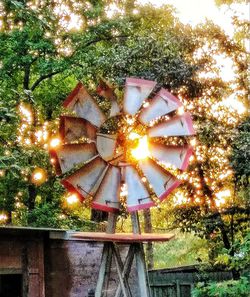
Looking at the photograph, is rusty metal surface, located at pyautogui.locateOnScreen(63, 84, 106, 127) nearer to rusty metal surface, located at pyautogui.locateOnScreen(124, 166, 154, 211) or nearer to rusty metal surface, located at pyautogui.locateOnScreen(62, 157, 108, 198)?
rusty metal surface, located at pyautogui.locateOnScreen(62, 157, 108, 198)

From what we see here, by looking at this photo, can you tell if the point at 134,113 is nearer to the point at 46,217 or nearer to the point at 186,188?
the point at 186,188

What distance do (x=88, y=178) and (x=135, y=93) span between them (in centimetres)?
127

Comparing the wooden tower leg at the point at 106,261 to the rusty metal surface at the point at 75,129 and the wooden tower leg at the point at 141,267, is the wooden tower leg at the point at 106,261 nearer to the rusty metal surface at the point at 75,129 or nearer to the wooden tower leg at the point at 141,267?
the wooden tower leg at the point at 141,267

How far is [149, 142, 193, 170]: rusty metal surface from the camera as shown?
217 inches

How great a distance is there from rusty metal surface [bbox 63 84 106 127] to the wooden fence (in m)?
6.12

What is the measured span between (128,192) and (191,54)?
18.6ft

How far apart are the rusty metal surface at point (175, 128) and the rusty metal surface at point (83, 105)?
2.36 feet

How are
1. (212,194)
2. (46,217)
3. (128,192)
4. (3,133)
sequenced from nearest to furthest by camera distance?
(128,192) < (212,194) < (3,133) < (46,217)

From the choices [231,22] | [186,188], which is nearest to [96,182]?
[186,188]

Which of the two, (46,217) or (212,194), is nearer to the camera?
(212,194)

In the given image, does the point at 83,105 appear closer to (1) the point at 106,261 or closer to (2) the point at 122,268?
(1) the point at 106,261

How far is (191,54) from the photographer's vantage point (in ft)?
33.7

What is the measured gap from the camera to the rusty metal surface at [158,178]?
215 inches

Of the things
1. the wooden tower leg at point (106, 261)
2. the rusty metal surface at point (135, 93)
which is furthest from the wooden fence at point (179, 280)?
the rusty metal surface at point (135, 93)
